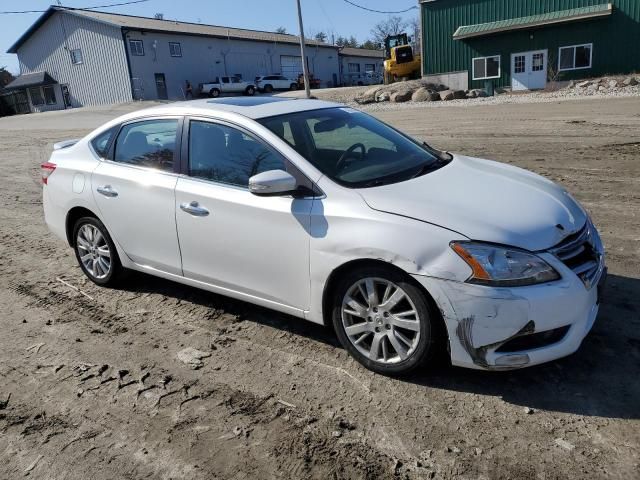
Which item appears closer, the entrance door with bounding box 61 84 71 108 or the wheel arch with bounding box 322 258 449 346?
the wheel arch with bounding box 322 258 449 346

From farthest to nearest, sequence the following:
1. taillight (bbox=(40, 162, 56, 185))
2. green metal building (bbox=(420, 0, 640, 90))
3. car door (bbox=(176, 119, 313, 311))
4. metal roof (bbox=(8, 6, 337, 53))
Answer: metal roof (bbox=(8, 6, 337, 53)), green metal building (bbox=(420, 0, 640, 90)), taillight (bbox=(40, 162, 56, 185)), car door (bbox=(176, 119, 313, 311))

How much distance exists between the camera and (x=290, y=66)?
194 ft

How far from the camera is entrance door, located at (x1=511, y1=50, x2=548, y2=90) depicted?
3262cm

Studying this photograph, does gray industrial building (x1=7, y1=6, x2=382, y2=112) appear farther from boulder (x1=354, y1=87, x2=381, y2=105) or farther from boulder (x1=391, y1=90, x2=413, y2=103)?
boulder (x1=391, y1=90, x2=413, y2=103)

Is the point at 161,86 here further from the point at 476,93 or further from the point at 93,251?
the point at 93,251

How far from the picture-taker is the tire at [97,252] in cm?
502

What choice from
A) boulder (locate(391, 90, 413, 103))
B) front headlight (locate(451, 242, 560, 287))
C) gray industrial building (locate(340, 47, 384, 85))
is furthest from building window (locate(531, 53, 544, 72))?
gray industrial building (locate(340, 47, 384, 85))

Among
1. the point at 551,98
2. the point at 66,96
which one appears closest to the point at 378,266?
the point at 551,98

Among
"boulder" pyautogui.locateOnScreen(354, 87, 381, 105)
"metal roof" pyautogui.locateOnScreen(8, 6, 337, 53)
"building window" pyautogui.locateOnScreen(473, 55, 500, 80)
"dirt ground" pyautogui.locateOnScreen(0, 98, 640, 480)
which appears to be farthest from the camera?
"metal roof" pyautogui.locateOnScreen(8, 6, 337, 53)

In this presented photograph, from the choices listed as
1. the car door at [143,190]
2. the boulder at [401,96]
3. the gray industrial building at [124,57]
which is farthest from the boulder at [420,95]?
the gray industrial building at [124,57]

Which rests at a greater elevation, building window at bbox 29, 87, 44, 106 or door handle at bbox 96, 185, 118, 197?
building window at bbox 29, 87, 44, 106

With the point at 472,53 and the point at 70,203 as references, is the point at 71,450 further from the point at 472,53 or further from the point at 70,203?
the point at 472,53

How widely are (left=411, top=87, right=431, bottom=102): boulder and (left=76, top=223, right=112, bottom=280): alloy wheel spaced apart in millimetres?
24146

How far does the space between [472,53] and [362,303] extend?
114 feet
